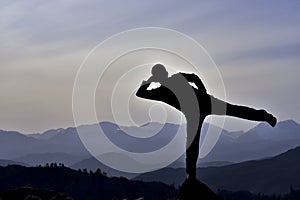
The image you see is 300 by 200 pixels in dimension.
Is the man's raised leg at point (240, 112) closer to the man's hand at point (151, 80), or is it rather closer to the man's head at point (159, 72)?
the man's head at point (159, 72)

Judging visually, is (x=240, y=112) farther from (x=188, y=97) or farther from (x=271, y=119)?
(x=188, y=97)

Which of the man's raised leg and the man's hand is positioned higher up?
the man's hand

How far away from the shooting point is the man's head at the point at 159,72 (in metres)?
12.3

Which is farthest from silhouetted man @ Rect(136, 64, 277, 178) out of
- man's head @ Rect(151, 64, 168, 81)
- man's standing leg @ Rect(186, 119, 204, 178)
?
man's standing leg @ Rect(186, 119, 204, 178)

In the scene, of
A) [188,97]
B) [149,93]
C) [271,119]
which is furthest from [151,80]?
[271,119]

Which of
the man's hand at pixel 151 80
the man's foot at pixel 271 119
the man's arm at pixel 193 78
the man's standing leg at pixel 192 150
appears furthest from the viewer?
the man's standing leg at pixel 192 150

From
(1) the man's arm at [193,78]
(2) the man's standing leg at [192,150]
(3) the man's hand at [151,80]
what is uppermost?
(3) the man's hand at [151,80]

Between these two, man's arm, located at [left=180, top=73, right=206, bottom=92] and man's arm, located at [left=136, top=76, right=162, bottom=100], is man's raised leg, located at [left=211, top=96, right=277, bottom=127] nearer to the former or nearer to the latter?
man's arm, located at [left=180, top=73, right=206, bottom=92]

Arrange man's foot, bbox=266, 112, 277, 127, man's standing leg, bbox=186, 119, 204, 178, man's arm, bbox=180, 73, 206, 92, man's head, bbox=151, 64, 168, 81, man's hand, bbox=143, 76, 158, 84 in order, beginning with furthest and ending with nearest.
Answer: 1. man's standing leg, bbox=186, 119, 204, 178
2. man's hand, bbox=143, 76, 158, 84
3. man's head, bbox=151, 64, 168, 81
4. man's arm, bbox=180, 73, 206, 92
5. man's foot, bbox=266, 112, 277, 127

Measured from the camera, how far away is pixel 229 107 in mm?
12219

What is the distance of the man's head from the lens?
1230cm

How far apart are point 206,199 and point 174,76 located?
113 inches

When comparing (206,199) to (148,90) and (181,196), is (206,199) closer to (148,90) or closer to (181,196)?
(181,196)

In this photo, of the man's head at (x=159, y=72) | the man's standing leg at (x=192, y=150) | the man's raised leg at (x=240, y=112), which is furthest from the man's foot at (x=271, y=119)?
the man's head at (x=159, y=72)
